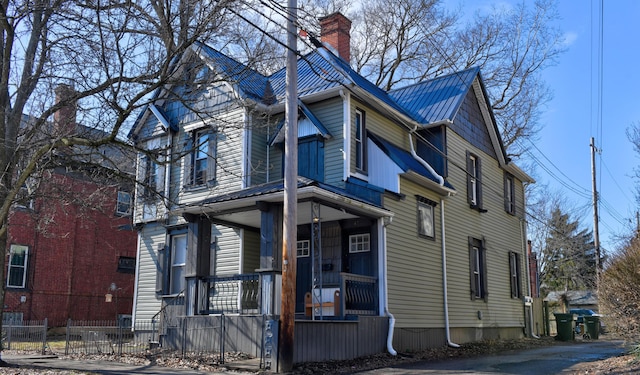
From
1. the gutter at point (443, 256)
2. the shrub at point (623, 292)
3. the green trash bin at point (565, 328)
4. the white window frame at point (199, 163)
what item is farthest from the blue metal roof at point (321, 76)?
the green trash bin at point (565, 328)

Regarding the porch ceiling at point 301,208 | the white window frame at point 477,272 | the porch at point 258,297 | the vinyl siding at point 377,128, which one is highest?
the vinyl siding at point 377,128

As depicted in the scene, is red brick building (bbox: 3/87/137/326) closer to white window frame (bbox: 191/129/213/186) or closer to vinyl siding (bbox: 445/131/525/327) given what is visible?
white window frame (bbox: 191/129/213/186)

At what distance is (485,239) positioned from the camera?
72.3 feet

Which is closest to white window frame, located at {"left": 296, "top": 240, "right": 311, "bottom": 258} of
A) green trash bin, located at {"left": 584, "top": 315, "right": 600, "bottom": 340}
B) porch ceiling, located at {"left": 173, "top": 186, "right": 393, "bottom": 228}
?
porch ceiling, located at {"left": 173, "top": 186, "right": 393, "bottom": 228}

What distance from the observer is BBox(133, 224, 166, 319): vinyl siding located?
19.0 m

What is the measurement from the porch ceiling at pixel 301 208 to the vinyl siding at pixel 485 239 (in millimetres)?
4705

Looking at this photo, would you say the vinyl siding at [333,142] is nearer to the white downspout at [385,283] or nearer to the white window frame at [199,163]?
the white downspout at [385,283]

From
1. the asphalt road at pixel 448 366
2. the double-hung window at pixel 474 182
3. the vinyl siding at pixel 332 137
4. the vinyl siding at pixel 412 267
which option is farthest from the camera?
the double-hung window at pixel 474 182

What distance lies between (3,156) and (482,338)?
15717 mm

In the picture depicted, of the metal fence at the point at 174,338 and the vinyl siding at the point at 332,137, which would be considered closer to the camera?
the metal fence at the point at 174,338

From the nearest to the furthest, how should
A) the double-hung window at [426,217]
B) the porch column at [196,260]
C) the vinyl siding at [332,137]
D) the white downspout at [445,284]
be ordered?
the porch column at [196,260] → the vinyl siding at [332,137] → the double-hung window at [426,217] → the white downspout at [445,284]

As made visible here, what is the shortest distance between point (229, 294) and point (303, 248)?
2762mm

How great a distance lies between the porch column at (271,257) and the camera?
13.1 meters

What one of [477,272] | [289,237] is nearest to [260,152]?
[289,237]
